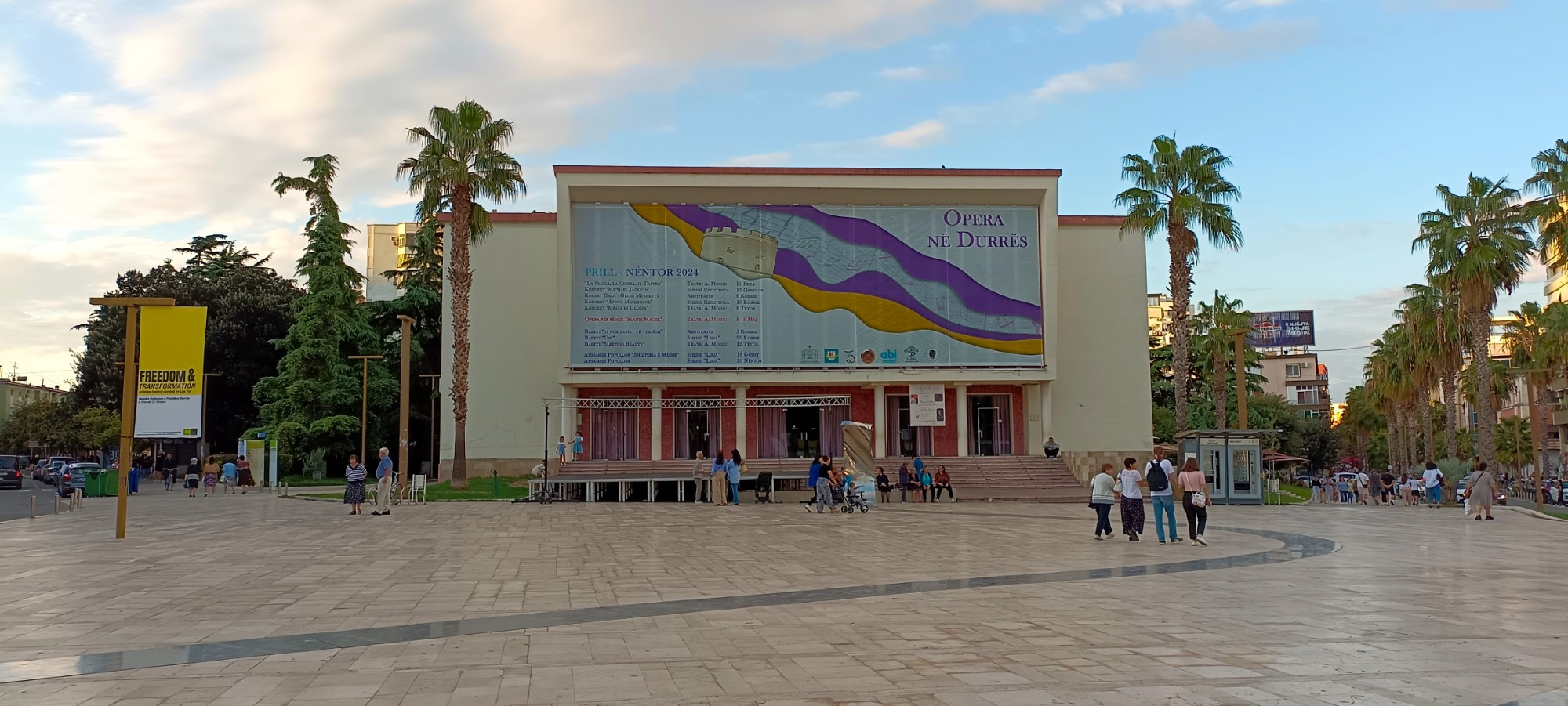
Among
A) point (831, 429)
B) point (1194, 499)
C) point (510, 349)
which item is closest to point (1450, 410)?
point (831, 429)

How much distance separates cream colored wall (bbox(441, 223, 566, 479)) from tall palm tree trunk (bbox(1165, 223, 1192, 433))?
875 inches

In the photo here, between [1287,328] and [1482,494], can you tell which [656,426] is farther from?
[1287,328]

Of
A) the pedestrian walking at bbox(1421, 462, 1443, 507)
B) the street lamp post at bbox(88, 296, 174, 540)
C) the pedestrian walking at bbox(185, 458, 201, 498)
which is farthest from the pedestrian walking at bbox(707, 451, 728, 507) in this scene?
the pedestrian walking at bbox(1421, 462, 1443, 507)

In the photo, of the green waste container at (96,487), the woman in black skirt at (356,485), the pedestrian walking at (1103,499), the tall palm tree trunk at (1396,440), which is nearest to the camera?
the pedestrian walking at (1103,499)

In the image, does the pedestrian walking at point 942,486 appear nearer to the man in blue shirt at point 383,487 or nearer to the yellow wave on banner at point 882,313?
the yellow wave on banner at point 882,313

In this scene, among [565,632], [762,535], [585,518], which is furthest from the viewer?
[585,518]

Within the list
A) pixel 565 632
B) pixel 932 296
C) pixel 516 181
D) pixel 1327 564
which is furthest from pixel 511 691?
pixel 932 296

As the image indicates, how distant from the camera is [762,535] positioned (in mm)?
20062

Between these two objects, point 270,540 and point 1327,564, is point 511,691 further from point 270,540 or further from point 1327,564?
point 270,540

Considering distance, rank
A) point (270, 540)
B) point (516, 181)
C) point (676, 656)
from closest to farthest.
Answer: point (676, 656)
point (270, 540)
point (516, 181)

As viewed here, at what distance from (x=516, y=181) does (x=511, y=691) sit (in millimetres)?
33127

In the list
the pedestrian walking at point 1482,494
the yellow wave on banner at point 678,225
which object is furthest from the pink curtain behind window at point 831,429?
the pedestrian walking at point 1482,494

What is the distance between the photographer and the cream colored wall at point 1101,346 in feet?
152

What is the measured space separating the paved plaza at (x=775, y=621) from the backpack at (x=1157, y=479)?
1.06 meters
